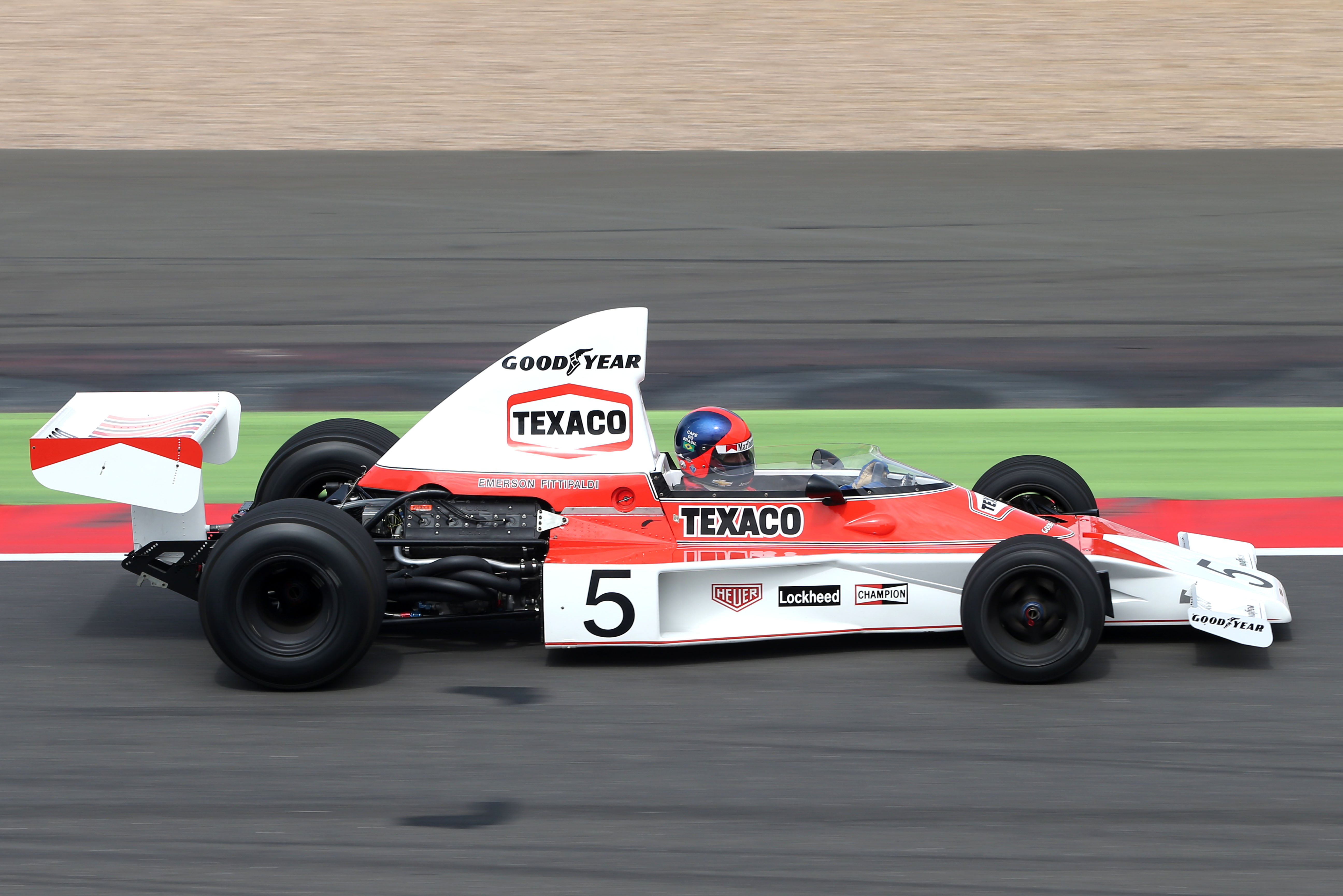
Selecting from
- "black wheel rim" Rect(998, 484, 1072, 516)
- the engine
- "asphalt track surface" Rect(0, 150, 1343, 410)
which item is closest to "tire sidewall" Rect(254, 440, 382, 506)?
the engine

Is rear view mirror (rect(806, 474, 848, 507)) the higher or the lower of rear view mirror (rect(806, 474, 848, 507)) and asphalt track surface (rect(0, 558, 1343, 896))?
the higher

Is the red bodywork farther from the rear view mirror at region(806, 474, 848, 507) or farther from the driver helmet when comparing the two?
the driver helmet

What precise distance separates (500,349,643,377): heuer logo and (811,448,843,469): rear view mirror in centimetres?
87

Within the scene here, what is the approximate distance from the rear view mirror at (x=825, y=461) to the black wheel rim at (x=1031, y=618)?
1.07 meters

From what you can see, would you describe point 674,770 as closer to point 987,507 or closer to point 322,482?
point 987,507

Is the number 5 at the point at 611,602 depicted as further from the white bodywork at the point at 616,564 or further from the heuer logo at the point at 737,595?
the heuer logo at the point at 737,595

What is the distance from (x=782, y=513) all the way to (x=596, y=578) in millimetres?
820

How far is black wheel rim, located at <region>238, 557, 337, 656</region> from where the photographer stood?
5766mm

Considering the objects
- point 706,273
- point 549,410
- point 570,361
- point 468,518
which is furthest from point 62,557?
point 706,273

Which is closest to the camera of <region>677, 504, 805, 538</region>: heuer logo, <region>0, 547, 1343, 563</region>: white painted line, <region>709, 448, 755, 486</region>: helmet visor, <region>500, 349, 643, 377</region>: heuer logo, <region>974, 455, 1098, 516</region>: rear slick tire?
<region>677, 504, 805, 538</region>: heuer logo

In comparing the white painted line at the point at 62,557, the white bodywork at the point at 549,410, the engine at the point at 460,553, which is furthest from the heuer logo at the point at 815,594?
the white painted line at the point at 62,557

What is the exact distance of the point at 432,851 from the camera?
4.64 metres

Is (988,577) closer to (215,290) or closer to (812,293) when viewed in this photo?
(812,293)

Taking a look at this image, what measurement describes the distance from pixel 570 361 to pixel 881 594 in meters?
1.64
